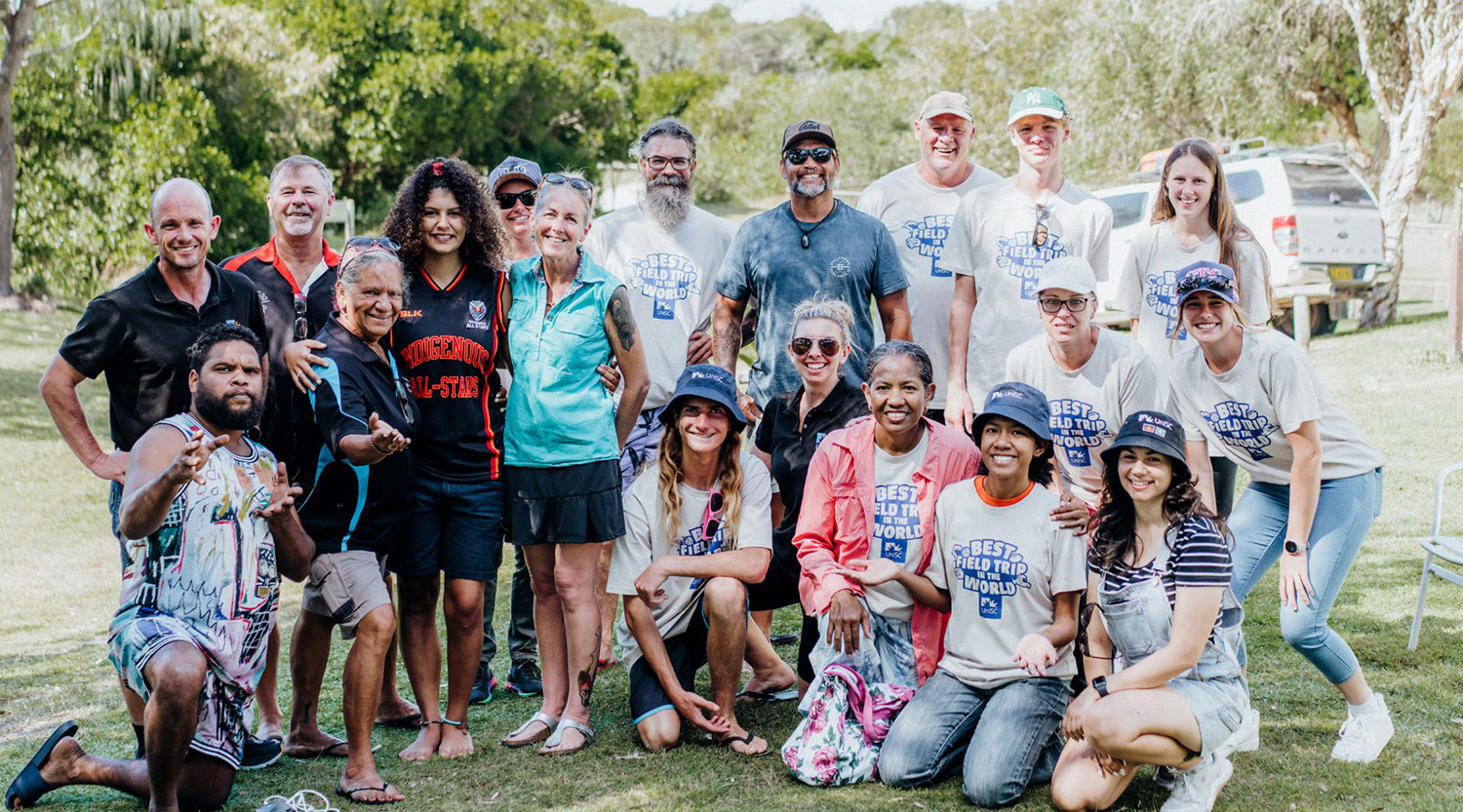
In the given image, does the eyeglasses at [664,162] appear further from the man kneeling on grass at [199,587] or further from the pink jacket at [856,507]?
the man kneeling on grass at [199,587]

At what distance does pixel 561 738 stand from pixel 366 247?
1961 millimetres

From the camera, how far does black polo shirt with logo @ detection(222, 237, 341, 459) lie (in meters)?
4.82

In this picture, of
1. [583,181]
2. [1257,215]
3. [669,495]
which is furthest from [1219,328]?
[1257,215]

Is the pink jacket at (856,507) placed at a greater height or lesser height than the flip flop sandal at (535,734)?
greater

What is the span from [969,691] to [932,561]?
1.58ft

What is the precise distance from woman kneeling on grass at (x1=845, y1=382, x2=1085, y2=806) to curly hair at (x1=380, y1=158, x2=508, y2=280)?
6.24 ft

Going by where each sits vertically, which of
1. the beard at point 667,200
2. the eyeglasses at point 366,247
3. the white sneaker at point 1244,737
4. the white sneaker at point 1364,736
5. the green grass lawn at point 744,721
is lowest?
the green grass lawn at point 744,721

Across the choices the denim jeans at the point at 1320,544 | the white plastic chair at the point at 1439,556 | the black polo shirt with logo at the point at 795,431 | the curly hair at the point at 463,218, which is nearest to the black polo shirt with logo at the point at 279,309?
the curly hair at the point at 463,218

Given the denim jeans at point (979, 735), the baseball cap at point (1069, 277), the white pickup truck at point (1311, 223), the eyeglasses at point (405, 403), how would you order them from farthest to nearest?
the white pickup truck at point (1311, 223)
the baseball cap at point (1069, 277)
the eyeglasses at point (405, 403)
the denim jeans at point (979, 735)

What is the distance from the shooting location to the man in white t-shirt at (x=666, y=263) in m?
5.74

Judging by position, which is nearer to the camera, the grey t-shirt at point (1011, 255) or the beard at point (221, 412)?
the beard at point (221, 412)

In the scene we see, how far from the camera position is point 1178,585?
4.09 m

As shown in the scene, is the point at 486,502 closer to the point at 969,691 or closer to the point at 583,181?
the point at 583,181

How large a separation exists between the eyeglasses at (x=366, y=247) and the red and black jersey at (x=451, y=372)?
0.73 ft
